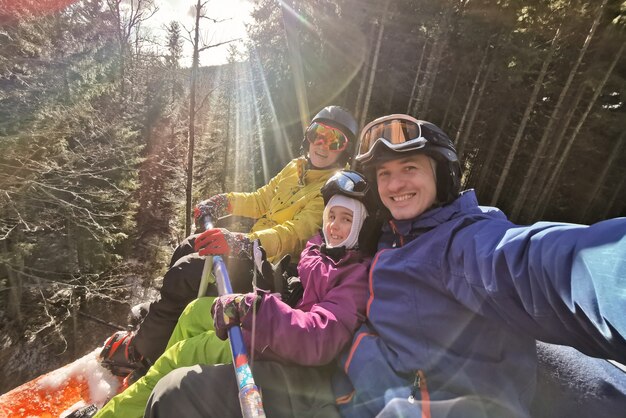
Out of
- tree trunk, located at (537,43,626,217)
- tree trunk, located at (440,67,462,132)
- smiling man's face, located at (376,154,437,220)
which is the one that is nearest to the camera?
smiling man's face, located at (376,154,437,220)

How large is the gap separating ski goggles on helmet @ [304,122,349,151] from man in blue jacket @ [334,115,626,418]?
1.52 meters

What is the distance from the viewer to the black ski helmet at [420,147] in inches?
86.0

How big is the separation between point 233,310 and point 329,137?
2.62 meters

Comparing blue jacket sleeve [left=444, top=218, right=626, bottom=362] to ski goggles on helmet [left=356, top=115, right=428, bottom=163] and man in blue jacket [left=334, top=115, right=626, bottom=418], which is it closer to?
man in blue jacket [left=334, top=115, right=626, bottom=418]

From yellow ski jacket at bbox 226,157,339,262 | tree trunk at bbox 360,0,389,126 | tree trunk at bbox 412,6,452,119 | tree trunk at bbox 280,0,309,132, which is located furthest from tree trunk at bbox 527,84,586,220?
yellow ski jacket at bbox 226,157,339,262

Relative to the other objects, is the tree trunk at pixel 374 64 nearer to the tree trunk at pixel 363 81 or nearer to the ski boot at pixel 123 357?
the tree trunk at pixel 363 81

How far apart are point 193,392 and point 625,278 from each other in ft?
6.88

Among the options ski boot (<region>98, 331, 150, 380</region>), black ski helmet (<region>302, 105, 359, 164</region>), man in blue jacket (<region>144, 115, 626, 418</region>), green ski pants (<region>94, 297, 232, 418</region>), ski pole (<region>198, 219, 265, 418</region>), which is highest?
black ski helmet (<region>302, 105, 359, 164</region>)

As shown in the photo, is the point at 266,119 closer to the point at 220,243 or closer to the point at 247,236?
the point at 247,236

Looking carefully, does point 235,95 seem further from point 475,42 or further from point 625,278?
point 625,278

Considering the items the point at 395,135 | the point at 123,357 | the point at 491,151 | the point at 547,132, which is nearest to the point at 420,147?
the point at 395,135

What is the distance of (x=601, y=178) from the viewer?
18.2 m

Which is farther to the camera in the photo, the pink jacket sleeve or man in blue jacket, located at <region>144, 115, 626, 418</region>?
the pink jacket sleeve

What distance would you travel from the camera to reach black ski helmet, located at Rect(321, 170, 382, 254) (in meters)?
2.74
